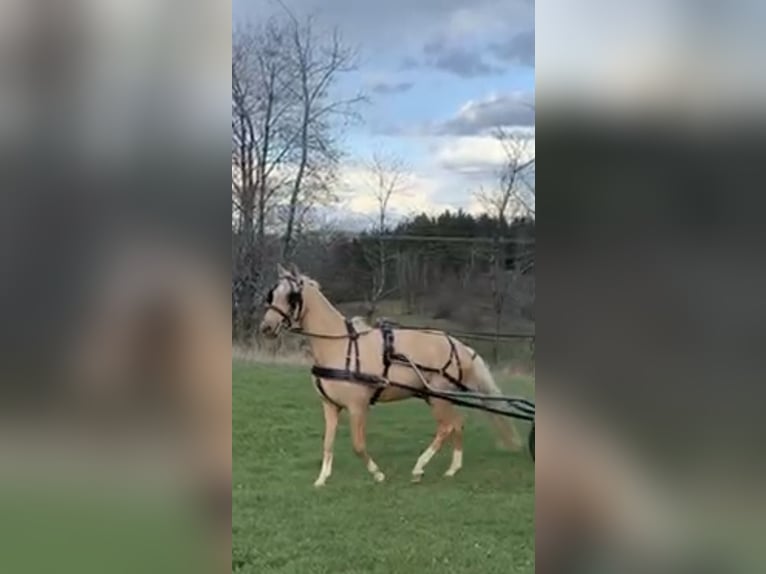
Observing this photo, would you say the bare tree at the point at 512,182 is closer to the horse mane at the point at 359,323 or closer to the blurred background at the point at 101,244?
the horse mane at the point at 359,323

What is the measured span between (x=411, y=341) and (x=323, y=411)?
278 mm

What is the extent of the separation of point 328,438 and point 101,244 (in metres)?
0.72

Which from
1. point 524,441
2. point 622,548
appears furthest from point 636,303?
point 622,548

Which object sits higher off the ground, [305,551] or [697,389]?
[697,389]

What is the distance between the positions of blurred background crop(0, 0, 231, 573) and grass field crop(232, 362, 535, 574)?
173 mm

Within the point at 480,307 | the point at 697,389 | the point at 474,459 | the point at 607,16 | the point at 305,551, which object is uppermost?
the point at 607,16

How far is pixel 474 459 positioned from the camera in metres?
2.42

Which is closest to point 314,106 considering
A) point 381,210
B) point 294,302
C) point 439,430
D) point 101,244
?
point 381,210

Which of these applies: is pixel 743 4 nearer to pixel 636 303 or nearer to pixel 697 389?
pixel 636 303

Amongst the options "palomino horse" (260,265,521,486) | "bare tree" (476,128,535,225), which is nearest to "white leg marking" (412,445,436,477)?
"palomino horse" (260,265,521,486)

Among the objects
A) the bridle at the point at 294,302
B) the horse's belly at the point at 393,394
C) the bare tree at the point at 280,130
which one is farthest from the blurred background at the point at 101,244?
the horse's belly at the point at 393,394

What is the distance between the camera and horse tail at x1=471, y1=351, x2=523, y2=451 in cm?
239

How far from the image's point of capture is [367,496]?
242 cm

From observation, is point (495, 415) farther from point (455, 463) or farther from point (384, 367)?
point (384, 367)
